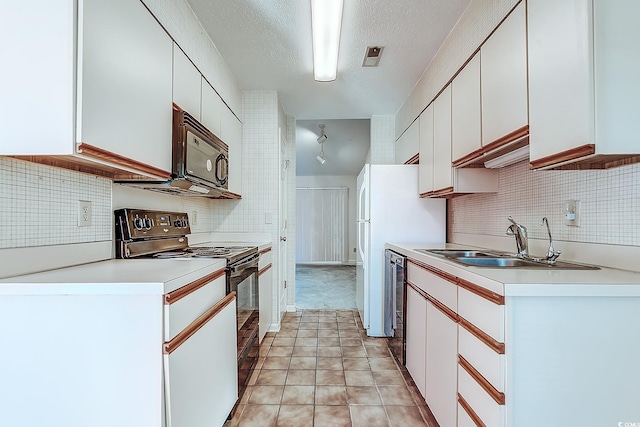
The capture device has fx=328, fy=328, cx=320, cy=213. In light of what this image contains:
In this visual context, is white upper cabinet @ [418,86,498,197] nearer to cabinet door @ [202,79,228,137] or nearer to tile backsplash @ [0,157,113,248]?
cabinet door @ [202,79,228,137]

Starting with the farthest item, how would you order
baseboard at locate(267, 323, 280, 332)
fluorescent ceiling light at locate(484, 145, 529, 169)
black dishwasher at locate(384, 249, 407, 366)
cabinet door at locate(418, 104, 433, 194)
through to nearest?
baseboard at locate(267, 323, 280, 332), cabinet door at locate(418, 104, 433, 194), black dishwasher at locate(384, 249, 407, 366), fluorescent ceiling light at locate(484, 145, 529, 169)

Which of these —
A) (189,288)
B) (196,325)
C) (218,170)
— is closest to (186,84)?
(218,170)

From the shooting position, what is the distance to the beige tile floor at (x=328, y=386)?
5.90 feet

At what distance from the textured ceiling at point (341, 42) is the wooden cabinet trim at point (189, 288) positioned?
1.58 m

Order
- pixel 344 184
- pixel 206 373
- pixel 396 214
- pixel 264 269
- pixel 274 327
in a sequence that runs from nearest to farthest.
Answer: pixel 206 373 → pixel 264 269 → pixel 396 214 → pixel 274 327 → pixel 344 184

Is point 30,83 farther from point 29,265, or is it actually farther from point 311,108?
point 311,108

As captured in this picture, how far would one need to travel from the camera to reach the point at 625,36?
1054 mm

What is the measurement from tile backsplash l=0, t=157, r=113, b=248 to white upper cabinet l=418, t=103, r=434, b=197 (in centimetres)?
221

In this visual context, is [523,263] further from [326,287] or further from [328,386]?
[326,287]

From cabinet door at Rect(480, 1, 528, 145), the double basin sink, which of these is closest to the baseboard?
the double basin sink

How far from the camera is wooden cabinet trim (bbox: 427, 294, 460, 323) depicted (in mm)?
1443

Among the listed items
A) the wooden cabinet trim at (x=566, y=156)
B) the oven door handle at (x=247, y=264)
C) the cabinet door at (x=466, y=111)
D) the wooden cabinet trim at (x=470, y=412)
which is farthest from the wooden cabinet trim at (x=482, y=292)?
the oven door handle at (x=247, y=264)

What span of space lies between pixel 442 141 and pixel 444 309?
1.28 metres

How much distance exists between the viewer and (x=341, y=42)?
2334mm
